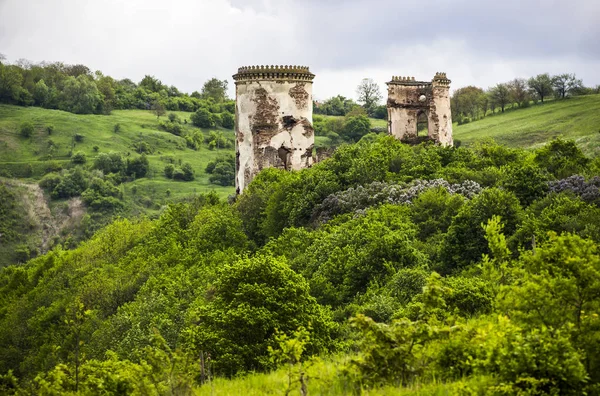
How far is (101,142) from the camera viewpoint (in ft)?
376

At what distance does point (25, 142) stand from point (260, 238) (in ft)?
269

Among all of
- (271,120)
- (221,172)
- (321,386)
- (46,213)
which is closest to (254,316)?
(321,386)

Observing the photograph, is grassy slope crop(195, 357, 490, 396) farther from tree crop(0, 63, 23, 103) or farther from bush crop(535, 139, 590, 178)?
tree crop(0, 63, 23, 103)

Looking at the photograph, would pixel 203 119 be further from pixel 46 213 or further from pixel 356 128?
pixel 356 128

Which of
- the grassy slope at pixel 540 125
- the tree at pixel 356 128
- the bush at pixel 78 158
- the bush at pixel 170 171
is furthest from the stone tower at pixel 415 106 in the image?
the bush at pixel 78 158

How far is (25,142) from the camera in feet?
373

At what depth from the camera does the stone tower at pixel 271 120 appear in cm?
4225

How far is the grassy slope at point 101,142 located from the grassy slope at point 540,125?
32.0 meters

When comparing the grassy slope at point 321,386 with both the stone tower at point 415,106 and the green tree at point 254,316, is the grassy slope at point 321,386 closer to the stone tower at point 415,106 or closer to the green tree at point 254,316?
the green tree at point 254,316

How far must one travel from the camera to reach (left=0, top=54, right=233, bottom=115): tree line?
127 m

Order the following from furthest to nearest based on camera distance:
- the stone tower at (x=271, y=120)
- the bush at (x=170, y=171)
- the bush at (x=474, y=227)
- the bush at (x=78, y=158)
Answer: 1. the bush at (x=78, y=158)
2. the bush at (x=170, y=171)
3. the stone tower at (x=271, y=120)
4. the bush at (x=474, y=227)

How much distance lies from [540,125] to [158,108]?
7005 centimetres

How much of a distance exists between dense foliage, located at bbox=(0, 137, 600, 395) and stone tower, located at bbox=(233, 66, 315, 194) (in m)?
1.74

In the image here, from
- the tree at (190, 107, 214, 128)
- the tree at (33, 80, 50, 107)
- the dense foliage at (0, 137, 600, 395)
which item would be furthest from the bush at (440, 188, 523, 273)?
the tree at (33, 80, 50, 107)
